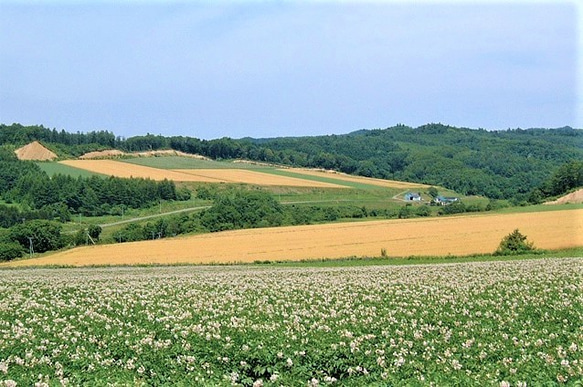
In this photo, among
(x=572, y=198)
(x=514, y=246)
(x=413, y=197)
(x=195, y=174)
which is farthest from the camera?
(x=195, y=174)

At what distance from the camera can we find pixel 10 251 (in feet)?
245

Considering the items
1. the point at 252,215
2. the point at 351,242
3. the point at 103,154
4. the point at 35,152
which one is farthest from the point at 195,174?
the point at 351,242

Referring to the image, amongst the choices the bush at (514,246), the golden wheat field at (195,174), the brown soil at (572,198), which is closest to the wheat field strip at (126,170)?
the golden wheat field at (195,174)

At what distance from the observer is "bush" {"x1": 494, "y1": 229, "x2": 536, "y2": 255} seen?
49281 mm

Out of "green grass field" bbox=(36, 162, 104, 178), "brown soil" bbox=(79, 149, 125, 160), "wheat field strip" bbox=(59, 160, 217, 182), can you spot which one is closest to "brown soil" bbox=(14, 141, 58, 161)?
"wheat field strip" bbox=(59, 160, 217, 182)

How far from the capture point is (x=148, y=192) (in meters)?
115

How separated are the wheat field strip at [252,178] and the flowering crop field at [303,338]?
111027mm

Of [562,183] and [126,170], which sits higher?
[126,170]

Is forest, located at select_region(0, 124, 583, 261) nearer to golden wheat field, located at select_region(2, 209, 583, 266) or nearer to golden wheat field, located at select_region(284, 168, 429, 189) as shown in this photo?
golden wheat field, located at select_region(2, 209, 583, 266)

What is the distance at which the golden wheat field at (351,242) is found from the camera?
55.2 meters

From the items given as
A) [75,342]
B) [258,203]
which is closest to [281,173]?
[258,203]

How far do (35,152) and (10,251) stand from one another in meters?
87.4

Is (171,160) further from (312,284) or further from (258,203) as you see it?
(312,284)

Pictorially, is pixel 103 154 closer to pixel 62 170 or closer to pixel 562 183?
pixel 62 170
